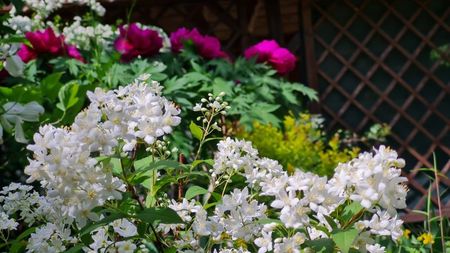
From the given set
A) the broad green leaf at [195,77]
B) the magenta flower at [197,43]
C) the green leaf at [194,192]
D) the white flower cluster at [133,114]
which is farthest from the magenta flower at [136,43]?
the white flower cluster at [133,114]

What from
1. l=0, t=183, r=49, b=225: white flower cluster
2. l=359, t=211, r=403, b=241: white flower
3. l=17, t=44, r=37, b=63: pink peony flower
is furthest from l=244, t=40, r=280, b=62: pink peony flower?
l=359, t=211, r=403, b=241: white flower

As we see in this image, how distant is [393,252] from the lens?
2631mm

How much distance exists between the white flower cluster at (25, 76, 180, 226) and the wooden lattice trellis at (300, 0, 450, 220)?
4121mm

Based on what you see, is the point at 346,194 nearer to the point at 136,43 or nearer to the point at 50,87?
the point at 50,87

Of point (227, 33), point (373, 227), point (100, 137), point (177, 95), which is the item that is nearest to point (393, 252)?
point (177, 95)

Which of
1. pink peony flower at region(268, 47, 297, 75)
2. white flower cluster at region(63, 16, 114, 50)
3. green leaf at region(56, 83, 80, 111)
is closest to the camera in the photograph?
green leaf at region(56, 83, 80, 111)

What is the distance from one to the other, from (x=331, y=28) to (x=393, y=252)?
10.3ft

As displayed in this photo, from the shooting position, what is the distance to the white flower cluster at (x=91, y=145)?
48.5 inches

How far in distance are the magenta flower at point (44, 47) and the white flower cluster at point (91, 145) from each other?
2111 millimetres

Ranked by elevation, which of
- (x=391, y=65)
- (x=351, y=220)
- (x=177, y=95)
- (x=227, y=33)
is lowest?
(x=227, y=33)

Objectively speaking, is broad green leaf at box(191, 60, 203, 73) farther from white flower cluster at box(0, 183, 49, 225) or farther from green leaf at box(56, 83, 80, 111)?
white flower cluster at box(0, 183, 49, 225)

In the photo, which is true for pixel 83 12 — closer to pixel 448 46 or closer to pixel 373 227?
pixel 448 46

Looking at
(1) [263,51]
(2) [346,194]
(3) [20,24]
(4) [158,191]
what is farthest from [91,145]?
(1) [263,51]

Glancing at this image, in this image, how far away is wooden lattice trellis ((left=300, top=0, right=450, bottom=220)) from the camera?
5.41 m
